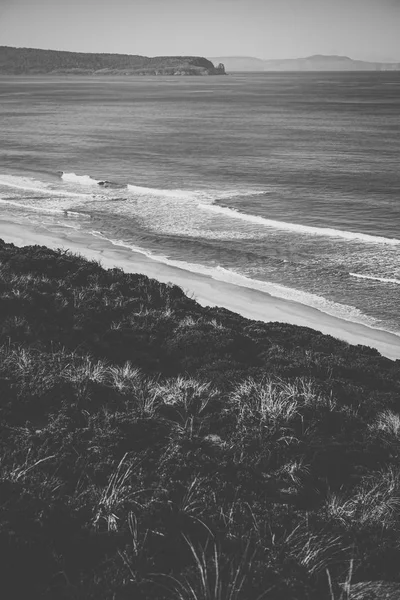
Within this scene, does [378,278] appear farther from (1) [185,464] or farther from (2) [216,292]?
(1) [185,464]

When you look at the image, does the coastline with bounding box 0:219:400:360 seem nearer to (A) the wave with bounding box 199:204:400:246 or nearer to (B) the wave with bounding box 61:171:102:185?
(A) the wave with bounding box 199:204:400:246

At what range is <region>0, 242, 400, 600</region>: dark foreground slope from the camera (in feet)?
14.4

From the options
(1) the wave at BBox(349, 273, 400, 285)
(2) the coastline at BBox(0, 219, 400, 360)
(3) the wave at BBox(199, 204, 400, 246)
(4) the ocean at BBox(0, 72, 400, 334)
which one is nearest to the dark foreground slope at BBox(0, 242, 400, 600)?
(2) the coastline at BBox(0, 219, 400, 360)

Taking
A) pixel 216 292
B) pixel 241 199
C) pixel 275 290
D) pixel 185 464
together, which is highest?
pixel 241 199

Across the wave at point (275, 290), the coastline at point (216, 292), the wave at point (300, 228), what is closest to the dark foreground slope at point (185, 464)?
the coastline at point (216, 292)

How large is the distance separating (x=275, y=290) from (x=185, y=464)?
14.2 m

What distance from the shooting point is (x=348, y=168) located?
40.1 m

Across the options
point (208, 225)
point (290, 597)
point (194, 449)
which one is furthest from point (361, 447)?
point (208, 225)

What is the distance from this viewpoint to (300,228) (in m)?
27.0

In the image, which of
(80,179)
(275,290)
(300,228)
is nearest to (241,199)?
(300,228)

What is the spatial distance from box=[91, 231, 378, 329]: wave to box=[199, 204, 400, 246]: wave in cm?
664

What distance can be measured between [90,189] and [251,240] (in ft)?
48.3

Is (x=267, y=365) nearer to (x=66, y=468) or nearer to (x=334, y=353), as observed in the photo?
(x=334, y=353)

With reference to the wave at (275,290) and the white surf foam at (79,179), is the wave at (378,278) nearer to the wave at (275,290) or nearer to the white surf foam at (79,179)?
the wave at (275,290)
